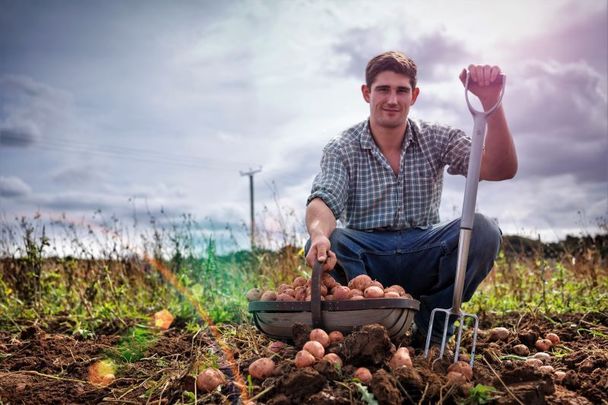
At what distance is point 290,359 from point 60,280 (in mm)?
4762

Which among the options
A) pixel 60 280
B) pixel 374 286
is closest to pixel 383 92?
pixel 374 286

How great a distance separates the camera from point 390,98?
12.5 feet

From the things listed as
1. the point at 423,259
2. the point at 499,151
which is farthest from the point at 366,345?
the point at 499,151

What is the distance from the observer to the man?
11.4 ft

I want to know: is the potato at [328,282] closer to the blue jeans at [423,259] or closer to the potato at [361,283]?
the potato at [361,283]

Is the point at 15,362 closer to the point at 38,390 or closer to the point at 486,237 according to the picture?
the point at 38,390

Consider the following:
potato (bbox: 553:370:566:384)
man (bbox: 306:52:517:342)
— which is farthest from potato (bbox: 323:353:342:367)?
potato (bbox: 553:370:566:384)

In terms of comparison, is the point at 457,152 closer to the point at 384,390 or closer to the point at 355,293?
the point at 355,293

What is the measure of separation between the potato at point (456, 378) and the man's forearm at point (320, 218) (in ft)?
3.64

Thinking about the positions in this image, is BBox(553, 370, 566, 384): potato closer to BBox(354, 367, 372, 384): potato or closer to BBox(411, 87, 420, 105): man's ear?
BBox(354, 367, 372, 384): potato

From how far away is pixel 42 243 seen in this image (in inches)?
222

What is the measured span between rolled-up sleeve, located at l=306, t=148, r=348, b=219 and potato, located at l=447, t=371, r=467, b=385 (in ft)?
4.43

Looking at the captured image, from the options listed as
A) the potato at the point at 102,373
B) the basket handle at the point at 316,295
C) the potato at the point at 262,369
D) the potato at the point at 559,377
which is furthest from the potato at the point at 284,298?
the potato at the point at 559,377

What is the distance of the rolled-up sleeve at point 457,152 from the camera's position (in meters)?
3.86
